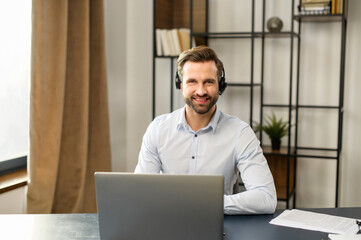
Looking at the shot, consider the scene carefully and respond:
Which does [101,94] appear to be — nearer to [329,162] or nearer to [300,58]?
[300,58]

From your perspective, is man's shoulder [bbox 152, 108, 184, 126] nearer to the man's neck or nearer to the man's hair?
the man's neck

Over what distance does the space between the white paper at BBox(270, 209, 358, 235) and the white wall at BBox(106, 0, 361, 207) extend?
7.07 feet

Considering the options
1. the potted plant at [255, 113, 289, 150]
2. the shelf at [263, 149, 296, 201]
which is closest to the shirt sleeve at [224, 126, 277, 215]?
the potted plant at [255, 113, 289, 150]

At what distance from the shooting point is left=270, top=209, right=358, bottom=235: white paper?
1.59 m

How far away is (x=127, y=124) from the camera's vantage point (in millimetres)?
4234

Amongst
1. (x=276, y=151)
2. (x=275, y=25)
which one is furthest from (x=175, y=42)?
(x=276, y=151)

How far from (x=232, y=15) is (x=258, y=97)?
0.71 meters

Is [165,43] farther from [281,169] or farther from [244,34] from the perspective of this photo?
[281,169]

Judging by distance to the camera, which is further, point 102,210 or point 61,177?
point 61,177

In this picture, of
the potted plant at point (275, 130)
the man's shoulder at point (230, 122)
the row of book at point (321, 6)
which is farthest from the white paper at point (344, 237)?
the row of book at point (321, 6)

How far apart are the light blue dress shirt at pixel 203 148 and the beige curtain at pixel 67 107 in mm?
1054

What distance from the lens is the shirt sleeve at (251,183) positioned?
5.77ft

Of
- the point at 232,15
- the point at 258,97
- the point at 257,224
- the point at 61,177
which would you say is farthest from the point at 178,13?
the point at 257,224

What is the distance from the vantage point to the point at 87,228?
1.67 meters
